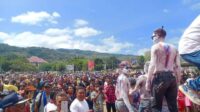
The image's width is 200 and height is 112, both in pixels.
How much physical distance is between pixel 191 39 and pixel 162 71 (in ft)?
2.33

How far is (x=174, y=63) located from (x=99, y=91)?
8830mm

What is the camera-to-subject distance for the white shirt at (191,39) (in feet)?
23.2

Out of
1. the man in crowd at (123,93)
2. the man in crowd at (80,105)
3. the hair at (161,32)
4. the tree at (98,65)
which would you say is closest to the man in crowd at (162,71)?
the hair at (161,32)

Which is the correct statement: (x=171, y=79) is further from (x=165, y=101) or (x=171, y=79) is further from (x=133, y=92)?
(x=133, y=92)

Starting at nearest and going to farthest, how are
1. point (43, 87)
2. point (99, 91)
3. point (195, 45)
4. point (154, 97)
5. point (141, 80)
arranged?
point (195, 45) < point (154, 97) < point (141, 80) < point (43, 87) < point (99, 91)

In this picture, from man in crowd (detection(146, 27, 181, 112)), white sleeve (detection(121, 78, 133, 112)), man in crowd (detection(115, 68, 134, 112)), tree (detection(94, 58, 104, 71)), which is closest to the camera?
man in crowd (detection(146, 27, 181, 112))

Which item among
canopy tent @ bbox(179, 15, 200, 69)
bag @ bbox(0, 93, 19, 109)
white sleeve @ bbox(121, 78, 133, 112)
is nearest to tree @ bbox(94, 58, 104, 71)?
white sleeve @ bbox(121, 78, 133, 112)

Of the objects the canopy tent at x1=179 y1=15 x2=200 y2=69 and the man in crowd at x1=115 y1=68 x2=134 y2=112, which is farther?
the man in crowd at x1=115 y1=68 x2=134 y2=112

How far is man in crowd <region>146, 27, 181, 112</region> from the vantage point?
736cm

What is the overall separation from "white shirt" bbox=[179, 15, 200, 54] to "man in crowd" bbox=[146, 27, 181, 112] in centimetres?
27

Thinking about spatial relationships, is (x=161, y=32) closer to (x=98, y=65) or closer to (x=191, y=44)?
(x=191, y=44)

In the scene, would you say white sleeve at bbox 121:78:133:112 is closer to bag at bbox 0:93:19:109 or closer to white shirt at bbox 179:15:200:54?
white shirt at bbox 179:15:200:54

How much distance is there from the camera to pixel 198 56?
718 cm

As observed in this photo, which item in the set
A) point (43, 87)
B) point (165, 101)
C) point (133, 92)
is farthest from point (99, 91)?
point (165, 101)
